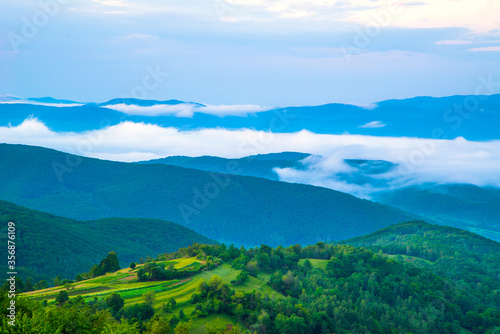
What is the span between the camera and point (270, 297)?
2100 inches

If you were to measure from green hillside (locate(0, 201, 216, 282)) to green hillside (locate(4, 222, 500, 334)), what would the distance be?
117 feet

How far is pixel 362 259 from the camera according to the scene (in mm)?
72500

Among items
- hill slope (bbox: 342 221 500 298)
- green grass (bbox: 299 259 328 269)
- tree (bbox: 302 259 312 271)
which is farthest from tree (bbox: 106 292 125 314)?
hill slope (bbox: 342 221 500 298)

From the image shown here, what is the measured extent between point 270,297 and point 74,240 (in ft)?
222

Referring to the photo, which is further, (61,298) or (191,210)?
(191,210)

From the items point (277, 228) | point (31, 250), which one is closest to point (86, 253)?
point (31, 250)

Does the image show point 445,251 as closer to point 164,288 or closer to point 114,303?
point 164,288

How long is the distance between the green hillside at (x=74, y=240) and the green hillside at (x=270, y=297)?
35607 millimetres

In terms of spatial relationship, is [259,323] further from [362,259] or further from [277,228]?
[277,228]

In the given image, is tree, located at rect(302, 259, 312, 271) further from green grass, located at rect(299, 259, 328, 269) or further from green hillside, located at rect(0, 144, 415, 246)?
green hillside, located at rect(0, 144, 415, 246)

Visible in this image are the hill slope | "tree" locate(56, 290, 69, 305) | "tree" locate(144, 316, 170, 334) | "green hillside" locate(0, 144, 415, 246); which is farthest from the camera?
"green hillside" locate(0, 144, 415, 246)

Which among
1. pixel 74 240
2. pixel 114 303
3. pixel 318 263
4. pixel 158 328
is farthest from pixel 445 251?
pixel 158 328

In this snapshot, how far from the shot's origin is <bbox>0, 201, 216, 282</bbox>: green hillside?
A: 92.9 m

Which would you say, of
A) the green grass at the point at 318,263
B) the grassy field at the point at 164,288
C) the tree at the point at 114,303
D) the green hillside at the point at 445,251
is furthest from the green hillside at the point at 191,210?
the tree at the point at 114,303
